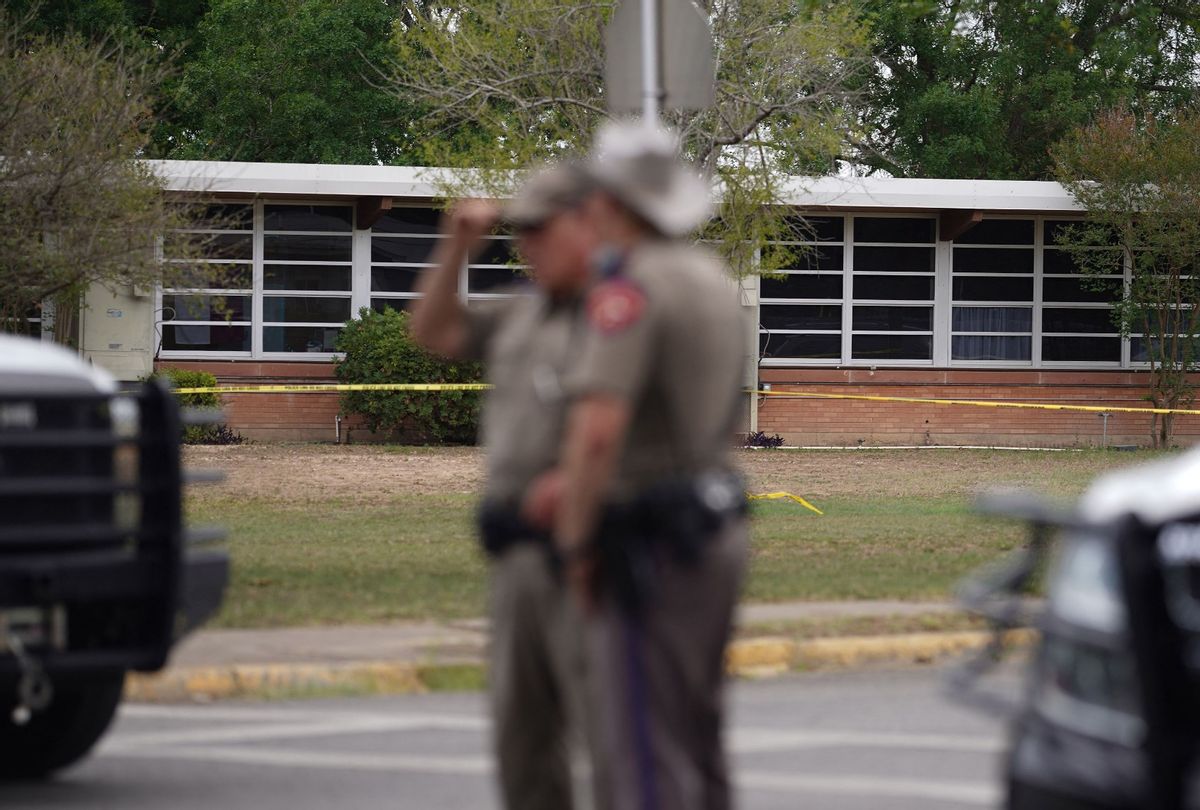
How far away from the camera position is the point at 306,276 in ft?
99.2

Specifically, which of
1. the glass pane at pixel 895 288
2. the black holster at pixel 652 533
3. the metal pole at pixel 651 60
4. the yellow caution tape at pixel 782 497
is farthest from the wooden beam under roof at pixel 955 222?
the black holster at pixel 652 533

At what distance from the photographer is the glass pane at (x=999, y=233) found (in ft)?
105

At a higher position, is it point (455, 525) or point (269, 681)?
point (455, 525)

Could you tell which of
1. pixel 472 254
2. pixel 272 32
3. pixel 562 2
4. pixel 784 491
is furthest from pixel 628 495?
pixel 272 32

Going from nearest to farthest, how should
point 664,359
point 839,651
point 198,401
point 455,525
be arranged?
point 664,359 → point 839,651 → point 455,525 → point 198,401

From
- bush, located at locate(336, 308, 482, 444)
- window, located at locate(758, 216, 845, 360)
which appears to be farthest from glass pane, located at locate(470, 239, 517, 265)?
window, located at locate(758, 216, 845, 360)

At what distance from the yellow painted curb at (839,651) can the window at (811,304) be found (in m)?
21.5

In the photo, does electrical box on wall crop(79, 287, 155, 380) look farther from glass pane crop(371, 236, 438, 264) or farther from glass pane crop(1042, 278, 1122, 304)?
glass pane crop(1042, 278, 1122, 304)

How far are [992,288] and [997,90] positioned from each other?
1217cm

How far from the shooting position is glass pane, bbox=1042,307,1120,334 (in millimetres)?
32281

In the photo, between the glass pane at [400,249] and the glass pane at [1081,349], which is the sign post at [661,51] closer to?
the glass pane at [400,249]

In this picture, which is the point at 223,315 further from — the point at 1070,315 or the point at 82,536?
the point at 82,536

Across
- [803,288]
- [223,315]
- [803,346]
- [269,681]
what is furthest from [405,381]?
[269,681]

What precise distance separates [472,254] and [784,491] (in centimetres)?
1088
